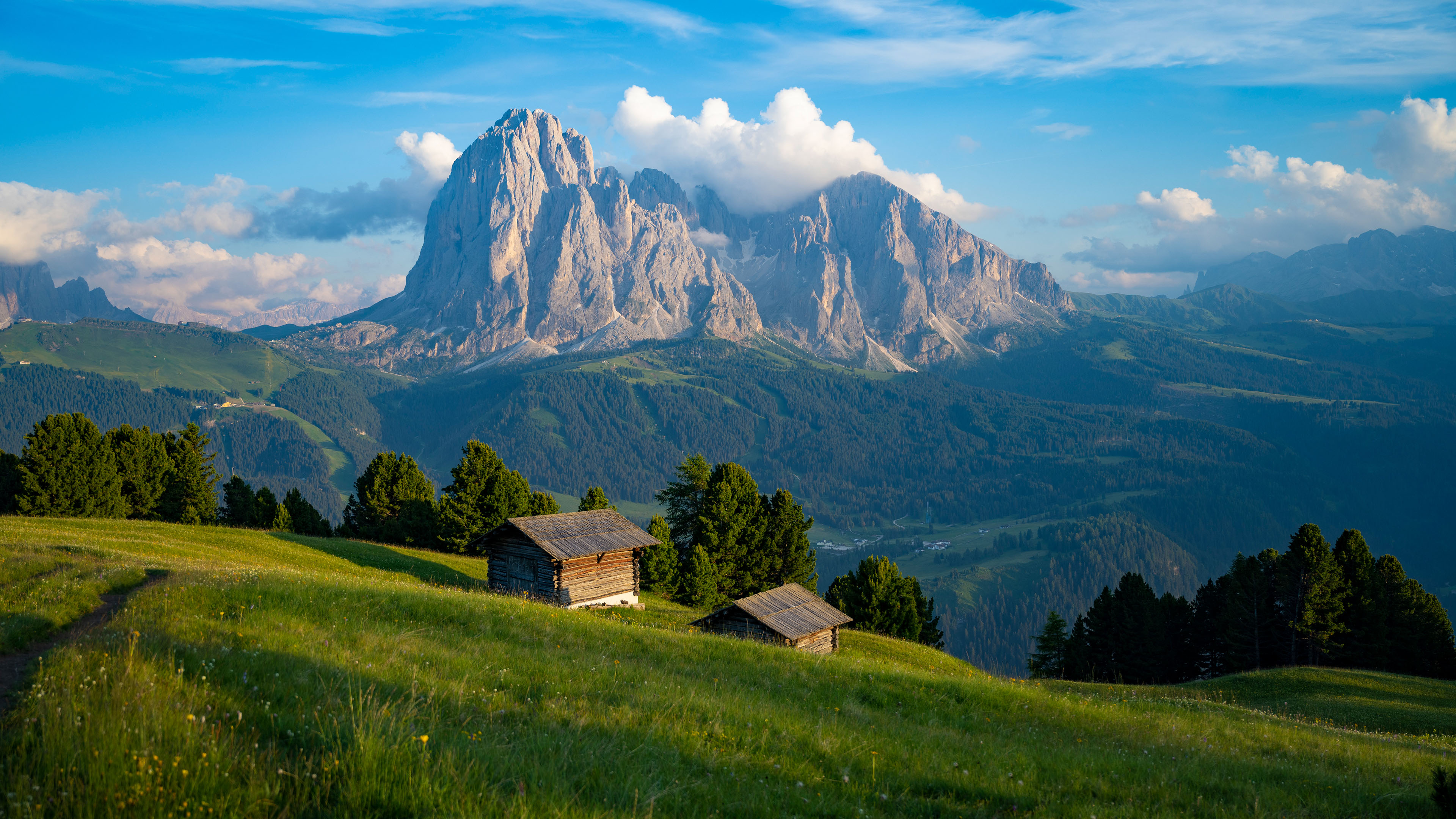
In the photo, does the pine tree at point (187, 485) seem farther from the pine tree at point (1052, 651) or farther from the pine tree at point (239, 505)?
the pine tree at point (1052, 651)

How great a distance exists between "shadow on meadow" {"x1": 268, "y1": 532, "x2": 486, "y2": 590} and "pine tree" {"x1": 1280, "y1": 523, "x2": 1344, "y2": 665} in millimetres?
54976

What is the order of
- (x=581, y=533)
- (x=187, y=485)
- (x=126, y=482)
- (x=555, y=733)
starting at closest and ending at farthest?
1. (x=555, y=733)
2. (x=581, y=533)
3. (x=126, y=482)
4. (x=187, y=485)

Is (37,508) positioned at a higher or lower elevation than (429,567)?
higher

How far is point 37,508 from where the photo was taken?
46.5 m

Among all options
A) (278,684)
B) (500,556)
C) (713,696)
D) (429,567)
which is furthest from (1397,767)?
(429,567)

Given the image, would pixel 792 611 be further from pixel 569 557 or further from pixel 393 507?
pixel 393 507

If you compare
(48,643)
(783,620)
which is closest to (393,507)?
(783,620)

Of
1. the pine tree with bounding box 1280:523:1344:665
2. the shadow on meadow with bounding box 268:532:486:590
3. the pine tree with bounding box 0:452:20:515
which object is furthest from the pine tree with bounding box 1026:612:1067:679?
the pine tree with bounding box 0:452:20:515

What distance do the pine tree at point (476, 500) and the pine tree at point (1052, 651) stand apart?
4821cm

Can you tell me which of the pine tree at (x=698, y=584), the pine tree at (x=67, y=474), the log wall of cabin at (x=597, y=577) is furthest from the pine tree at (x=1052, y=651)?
the pine tree at (x=67, y=474)

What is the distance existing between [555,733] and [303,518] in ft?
226

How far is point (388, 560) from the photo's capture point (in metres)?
42.9

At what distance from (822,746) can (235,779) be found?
582 centimetres

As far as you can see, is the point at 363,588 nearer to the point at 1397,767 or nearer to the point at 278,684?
the point at 278,684
